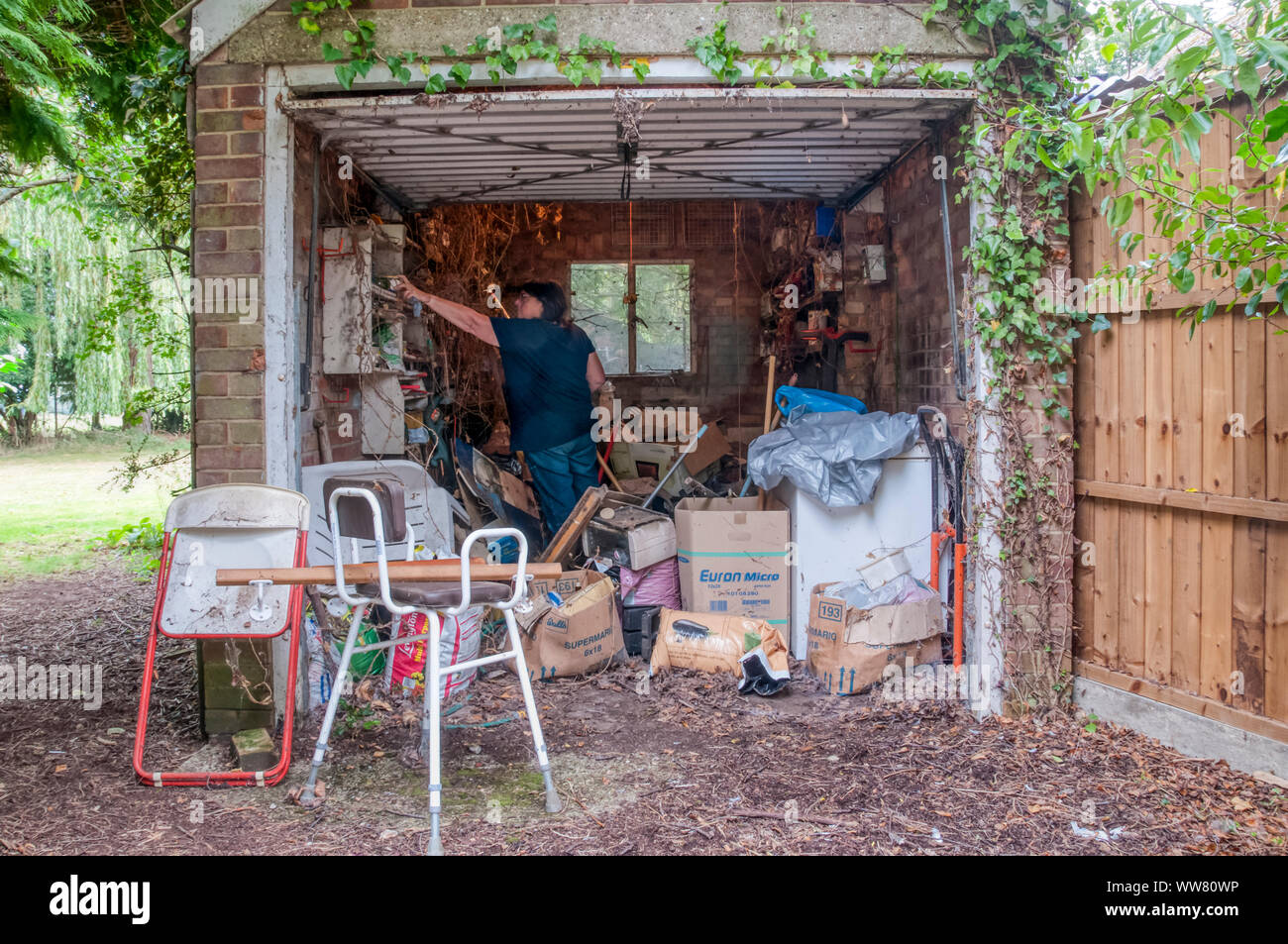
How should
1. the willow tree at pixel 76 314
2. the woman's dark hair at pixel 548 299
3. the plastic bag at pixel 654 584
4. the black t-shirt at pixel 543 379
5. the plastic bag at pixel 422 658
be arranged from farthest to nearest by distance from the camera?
the willow tree at pixel 76 314
the woman's dark hair at pixel 548 299
the black t-shirt at pixel 543 379
the plastic bag at pixel 654 584
the plastic bag at pixel 422 658

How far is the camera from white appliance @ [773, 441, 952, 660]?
4539 mm

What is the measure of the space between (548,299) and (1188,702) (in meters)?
4.02

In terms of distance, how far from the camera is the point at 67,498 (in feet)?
37.3

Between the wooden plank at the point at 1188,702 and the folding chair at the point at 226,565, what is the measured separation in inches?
125

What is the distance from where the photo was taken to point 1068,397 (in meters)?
3.83

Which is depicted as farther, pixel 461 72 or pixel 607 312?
pixel 607 312

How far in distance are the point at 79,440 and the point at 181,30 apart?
51.9 feet

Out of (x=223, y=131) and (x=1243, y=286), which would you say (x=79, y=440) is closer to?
(x=223, y=131)

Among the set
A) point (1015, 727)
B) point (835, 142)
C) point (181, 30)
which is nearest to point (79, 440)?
point (181, 30)

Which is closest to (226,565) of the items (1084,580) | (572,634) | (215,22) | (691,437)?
(572,634)

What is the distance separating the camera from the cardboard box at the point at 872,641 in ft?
13.8

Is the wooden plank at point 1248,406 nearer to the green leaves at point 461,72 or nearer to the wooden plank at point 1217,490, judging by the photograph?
the wooden plank at point 1217,490

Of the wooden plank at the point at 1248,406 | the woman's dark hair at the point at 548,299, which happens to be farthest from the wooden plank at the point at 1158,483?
the woman's dark hair at the point at 548,299

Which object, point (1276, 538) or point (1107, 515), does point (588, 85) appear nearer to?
point (1107, 515)
